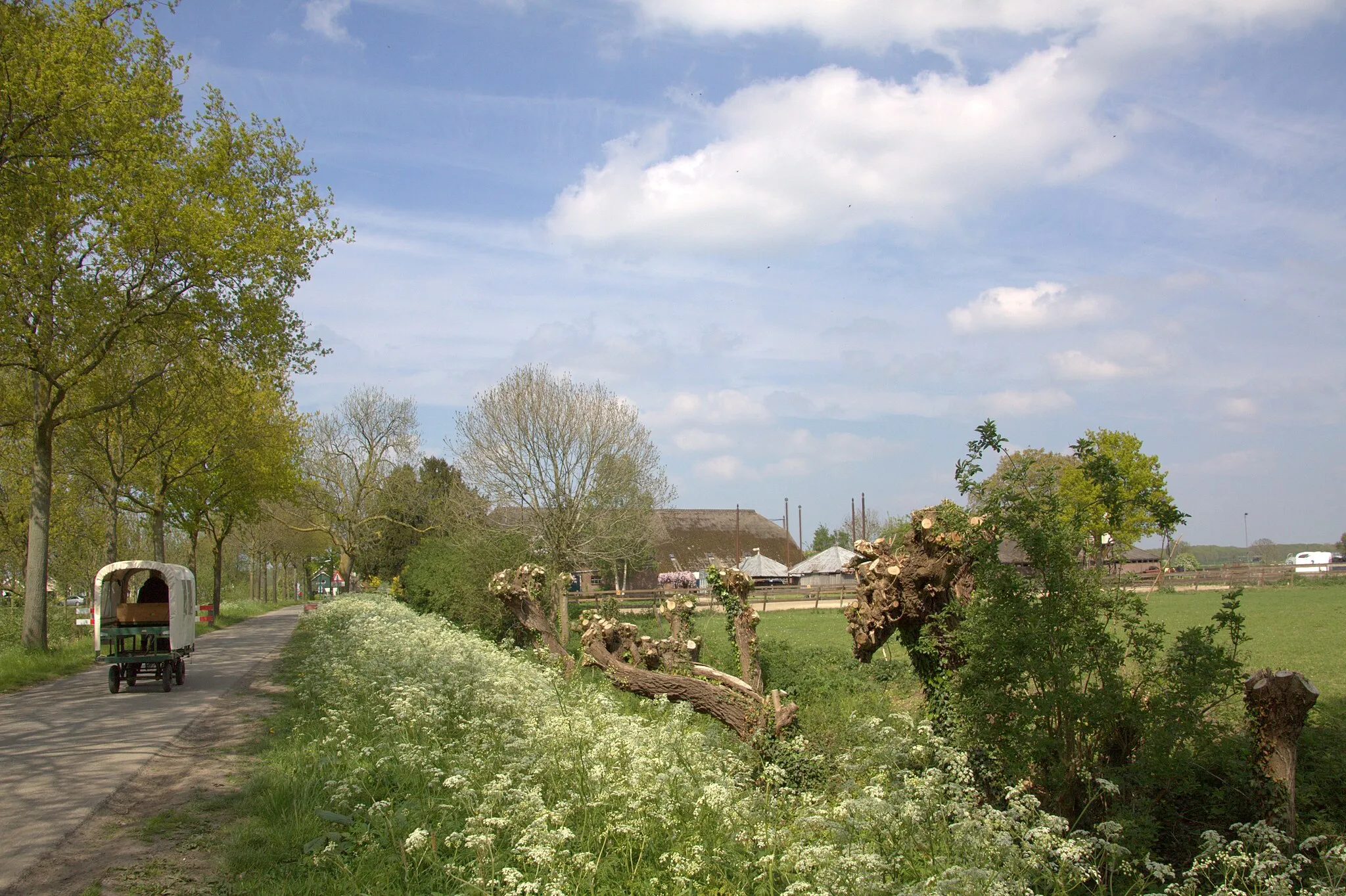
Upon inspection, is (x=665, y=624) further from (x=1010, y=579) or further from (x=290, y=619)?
(x=290, y=619)

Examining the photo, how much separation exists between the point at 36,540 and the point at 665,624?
44.5 feet

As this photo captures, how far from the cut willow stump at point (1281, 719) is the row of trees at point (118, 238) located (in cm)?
Answer: 1604

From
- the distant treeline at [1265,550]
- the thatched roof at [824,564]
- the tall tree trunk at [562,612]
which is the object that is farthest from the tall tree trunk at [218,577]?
the distant treeline at [1265,550]

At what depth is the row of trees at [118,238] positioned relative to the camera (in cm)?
1423

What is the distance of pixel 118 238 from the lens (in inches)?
698

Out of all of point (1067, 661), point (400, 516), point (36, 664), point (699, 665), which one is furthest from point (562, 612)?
point (400, 516)

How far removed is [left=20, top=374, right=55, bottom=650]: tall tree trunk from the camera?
19141 millimetres

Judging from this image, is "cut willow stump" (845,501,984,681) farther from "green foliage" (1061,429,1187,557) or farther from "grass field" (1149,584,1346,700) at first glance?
"grass field" (1149,584,1346,700)

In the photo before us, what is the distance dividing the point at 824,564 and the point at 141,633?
5493cm

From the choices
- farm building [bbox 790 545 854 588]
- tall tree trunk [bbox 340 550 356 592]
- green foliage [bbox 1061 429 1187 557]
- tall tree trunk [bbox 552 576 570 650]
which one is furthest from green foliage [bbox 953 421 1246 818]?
farm building [bbox 790 545 854 588]

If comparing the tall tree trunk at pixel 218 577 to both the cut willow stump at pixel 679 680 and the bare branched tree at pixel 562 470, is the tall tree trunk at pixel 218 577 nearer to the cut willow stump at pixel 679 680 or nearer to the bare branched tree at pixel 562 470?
the bare branched tree at pixel 562 470

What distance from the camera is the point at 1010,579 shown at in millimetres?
6180

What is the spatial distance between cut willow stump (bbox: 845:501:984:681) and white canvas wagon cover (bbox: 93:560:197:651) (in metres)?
12.1

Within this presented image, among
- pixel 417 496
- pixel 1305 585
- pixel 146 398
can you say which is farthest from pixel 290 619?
pixel 1305 585
